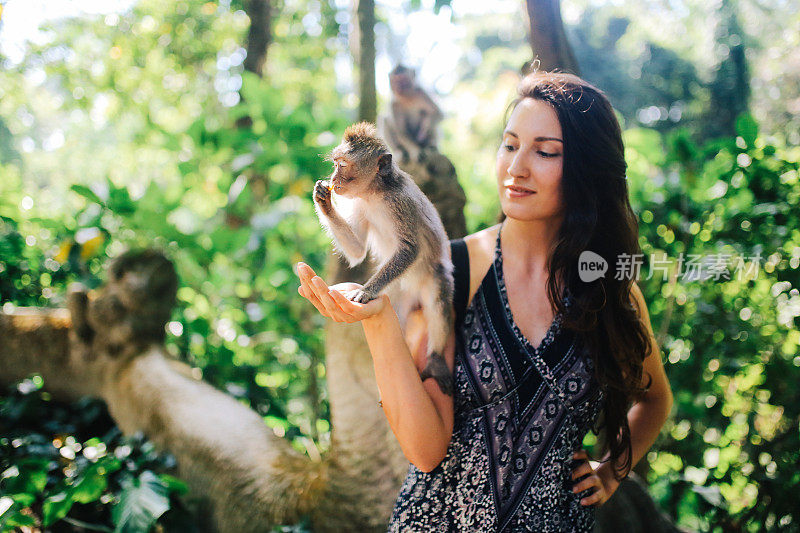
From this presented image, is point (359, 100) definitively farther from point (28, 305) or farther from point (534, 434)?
point (28, 305)

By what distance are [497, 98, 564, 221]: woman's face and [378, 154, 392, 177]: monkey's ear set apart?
280 millimetres

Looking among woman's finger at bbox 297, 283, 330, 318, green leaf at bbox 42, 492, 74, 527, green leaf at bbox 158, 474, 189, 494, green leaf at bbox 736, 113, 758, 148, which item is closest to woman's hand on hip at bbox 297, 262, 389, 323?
woman's finger at bbox 297, 283, 330, 318

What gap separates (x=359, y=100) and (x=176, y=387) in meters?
1.67

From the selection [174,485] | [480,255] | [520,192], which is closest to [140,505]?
[174,485]

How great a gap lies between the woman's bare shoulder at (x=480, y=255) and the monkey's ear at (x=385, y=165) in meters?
0.34

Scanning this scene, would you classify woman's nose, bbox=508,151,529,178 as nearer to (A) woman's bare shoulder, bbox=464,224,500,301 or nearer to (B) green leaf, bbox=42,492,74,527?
(A) woman's bare shoulder, bbox=464,224,500,301

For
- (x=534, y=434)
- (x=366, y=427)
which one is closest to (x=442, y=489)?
(x=534, y=434)

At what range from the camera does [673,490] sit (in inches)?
101

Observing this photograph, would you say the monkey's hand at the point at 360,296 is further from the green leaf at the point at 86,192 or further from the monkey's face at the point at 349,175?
the green leaf at the point at 86,192

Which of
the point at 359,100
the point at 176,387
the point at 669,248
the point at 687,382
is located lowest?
the point at 687,382

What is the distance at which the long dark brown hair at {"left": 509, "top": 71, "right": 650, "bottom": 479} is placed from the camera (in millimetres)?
1270

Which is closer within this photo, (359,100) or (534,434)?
(534,434)

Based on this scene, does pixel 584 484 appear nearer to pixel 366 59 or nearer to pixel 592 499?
pixel 592 499

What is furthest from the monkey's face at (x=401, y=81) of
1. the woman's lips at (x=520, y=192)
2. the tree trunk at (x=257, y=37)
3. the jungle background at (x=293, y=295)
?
the woman's lips at (x=520, y=192)
